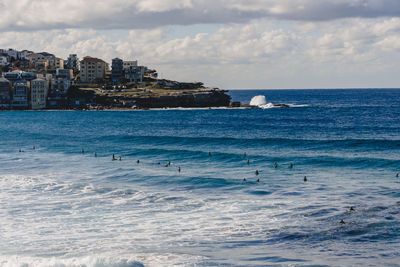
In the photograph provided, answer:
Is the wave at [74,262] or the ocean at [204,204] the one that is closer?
the wave at [74,262]

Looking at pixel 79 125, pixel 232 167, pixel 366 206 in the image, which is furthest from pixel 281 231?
pixel 79 125

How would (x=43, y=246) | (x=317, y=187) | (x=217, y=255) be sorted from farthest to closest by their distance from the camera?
(x=317, y=187) < (x=43, y=246) < (x=217, y=255)

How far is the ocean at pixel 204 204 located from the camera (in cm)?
3203

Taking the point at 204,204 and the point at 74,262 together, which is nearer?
the point at 74,262

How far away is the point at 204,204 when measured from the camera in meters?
46.2

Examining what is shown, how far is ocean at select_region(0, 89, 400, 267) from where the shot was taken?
32.0 m

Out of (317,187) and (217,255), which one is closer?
(217,255)

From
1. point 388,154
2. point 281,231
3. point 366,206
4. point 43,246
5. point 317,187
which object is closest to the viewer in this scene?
point 43,246

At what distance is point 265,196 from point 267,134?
5870 centimetres

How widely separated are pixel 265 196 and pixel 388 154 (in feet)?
110

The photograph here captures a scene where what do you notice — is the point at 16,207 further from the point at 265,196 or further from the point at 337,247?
the point at 337,247

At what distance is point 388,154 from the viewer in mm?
73625

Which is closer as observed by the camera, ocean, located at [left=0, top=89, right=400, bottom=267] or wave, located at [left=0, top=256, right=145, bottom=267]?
wave, located at [left=0, top=256, right=145, bottom=267]

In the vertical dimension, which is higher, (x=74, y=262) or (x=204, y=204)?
(x=204, y=204)
